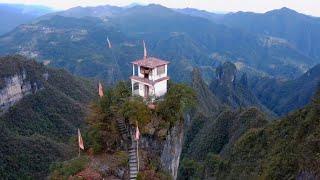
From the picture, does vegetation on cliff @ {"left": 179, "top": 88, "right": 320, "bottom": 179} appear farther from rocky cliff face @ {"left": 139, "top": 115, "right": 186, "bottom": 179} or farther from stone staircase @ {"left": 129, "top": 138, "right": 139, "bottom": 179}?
stone staircase @ {"left": 129, "top": 138, "right": 139, "bottom": 179}

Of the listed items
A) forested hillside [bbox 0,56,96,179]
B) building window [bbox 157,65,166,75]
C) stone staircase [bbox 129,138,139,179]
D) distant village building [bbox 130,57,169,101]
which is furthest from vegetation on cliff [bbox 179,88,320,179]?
forested hillside [bbox 0,56,96,179]

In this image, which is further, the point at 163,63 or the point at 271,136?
the point at 271,136

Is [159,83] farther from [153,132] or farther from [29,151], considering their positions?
[29,151]

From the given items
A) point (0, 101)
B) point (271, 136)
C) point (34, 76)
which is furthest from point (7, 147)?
point (271, 136)

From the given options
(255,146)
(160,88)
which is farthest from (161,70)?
(255,146)

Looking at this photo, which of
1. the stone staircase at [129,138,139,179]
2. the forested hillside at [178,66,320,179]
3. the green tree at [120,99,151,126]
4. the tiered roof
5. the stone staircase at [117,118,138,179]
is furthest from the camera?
the forested hillside at [178,66,320,179]
